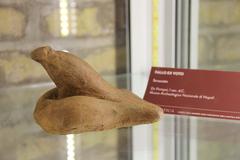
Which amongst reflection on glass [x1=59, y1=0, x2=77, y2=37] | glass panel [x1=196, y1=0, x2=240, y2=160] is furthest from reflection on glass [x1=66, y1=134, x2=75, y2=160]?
glass panel [x1=196, y1=0, x2=240, y2=160]

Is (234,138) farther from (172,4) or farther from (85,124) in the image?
(172,4)

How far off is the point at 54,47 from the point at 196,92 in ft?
0.89

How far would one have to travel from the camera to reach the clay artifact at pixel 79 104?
0.56 meters

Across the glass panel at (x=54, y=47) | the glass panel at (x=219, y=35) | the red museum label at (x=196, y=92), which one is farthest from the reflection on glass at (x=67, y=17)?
the glass panel at (x=219, y=35)

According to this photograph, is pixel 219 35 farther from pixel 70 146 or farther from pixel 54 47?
pixel 70 146

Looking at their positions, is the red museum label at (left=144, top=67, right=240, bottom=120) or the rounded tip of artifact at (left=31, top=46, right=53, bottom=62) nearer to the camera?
the rounded tip of artifact at (left=31, top=46, right=53, bottom=62)

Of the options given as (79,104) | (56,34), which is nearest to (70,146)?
(79,104)

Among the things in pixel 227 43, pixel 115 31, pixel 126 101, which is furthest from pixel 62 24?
pixel 227 43

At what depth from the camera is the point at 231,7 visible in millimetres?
1053

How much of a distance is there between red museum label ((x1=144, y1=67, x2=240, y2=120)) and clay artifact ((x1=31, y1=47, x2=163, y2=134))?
0.10 m

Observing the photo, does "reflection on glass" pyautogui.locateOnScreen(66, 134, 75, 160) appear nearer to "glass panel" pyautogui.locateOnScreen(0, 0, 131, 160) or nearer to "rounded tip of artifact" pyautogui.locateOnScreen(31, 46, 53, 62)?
"glass panel" pyautogui.locateOnScreen(0, 0, 131, 160)

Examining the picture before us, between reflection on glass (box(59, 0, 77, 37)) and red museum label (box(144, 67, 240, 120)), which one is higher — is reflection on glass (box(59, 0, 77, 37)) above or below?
above

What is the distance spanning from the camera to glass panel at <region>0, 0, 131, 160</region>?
68 cm

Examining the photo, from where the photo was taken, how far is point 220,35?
3.48 ft
